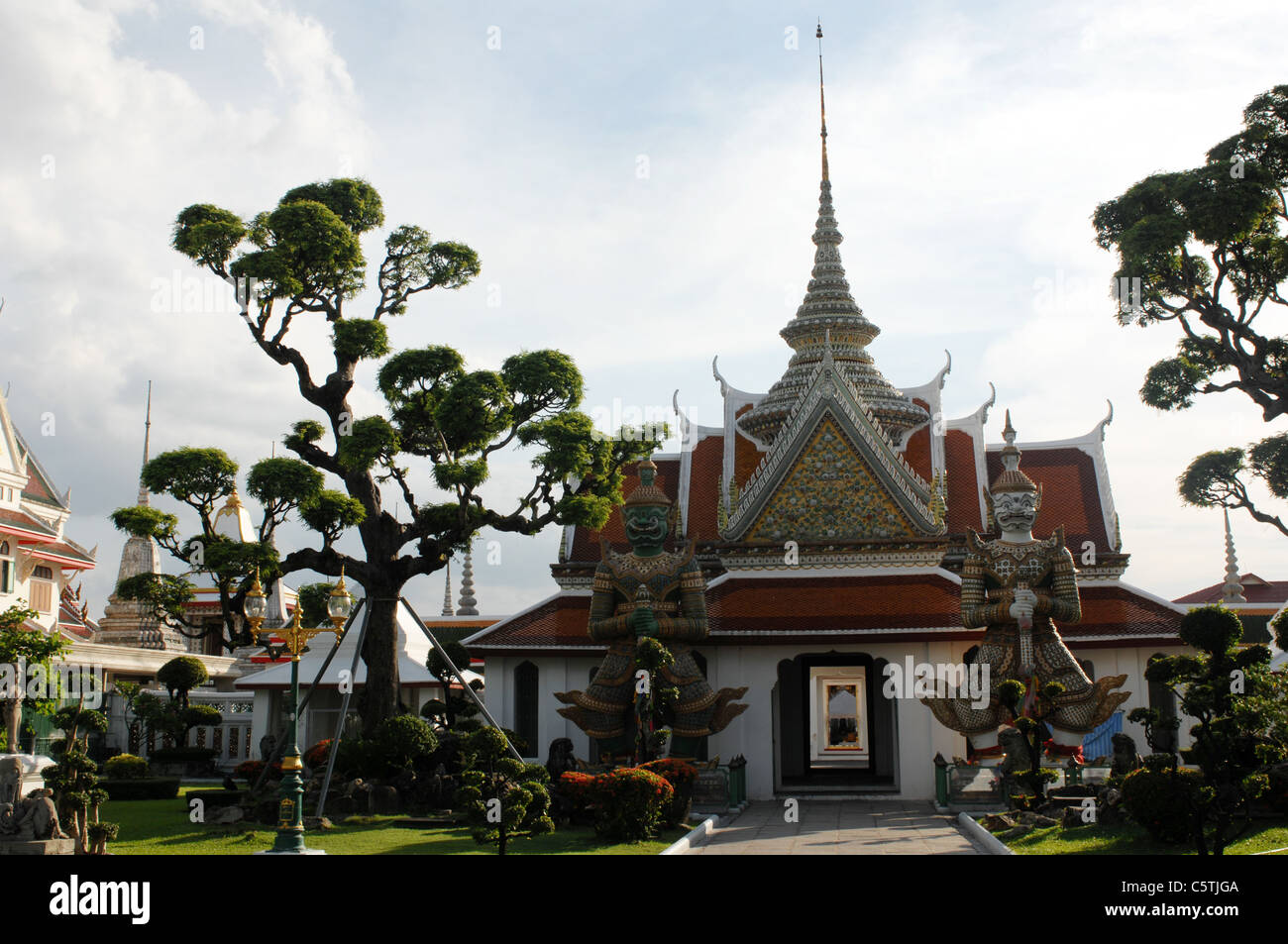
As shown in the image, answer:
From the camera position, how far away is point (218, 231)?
1661 centimetres

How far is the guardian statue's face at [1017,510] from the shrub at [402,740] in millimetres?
8555

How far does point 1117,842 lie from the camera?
12031 millimetres

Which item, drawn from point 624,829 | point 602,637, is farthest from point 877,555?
point 624,829

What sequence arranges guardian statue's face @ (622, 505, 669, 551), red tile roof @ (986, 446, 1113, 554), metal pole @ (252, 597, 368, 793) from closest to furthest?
metal pole @ (252, 597, 368, 793)
guardian statue's face @ (622, 505, 669, 551)
red tile roof @ (986, 446, 1113, 554)

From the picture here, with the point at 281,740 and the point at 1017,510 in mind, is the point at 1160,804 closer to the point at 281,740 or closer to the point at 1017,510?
the point at 1017,510

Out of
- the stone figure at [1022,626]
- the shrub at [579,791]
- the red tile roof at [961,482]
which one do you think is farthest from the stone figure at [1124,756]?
the red tile roof at [961,482]

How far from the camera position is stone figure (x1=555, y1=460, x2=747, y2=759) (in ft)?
55.6

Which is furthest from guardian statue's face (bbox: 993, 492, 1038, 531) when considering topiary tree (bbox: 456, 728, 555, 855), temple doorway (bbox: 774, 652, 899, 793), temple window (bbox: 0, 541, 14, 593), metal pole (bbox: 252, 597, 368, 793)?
temple window (bbox: 0, 541, 14, 593)

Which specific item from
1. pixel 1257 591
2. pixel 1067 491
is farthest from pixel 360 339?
pixel 1257 591

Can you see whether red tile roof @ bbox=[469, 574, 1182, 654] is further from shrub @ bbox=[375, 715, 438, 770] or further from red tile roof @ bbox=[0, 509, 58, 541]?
red tile roof @ bbox=[0, 509, 58, 541]

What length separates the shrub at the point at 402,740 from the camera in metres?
16.3

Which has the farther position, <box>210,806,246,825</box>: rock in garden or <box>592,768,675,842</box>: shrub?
<box>210,806,246,825</box>: rock in garden

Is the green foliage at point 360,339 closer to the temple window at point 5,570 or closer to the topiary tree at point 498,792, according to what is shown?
the topiary tree at point 498,792

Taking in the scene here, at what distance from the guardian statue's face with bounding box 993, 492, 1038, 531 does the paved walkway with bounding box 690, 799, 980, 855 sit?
4.10 meters
